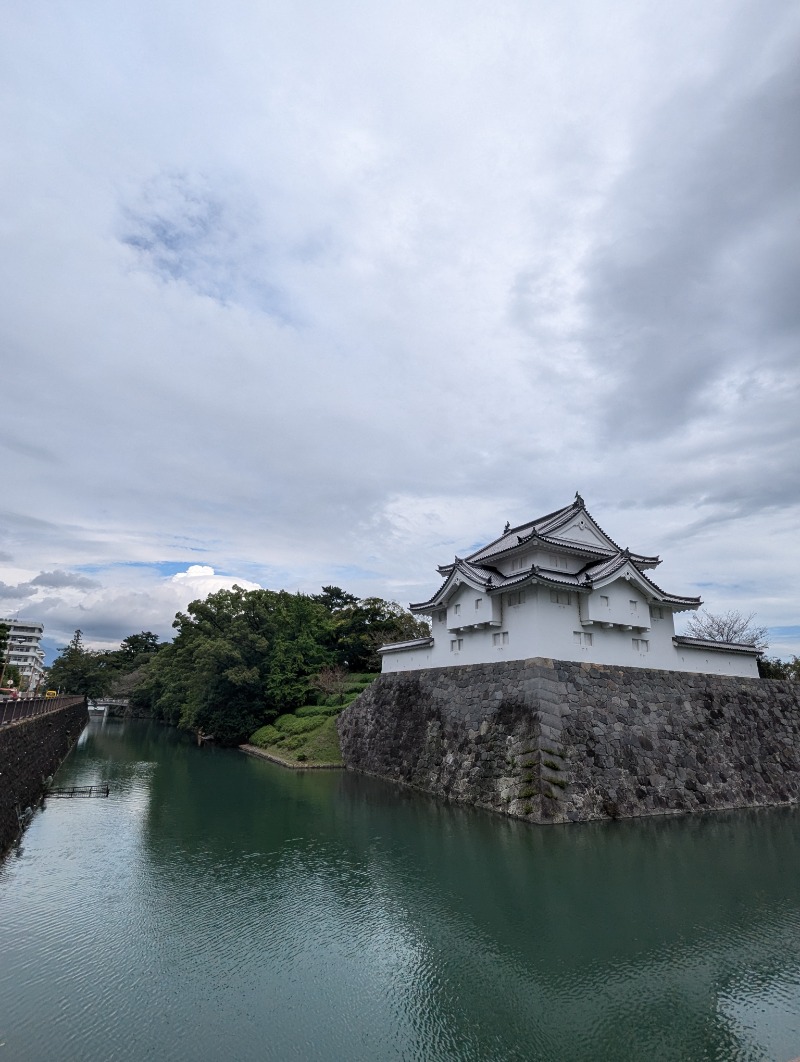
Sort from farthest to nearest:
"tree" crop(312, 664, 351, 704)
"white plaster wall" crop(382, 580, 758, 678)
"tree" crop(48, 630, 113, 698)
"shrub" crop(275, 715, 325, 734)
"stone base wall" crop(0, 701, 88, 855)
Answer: "tree" crop(48, 630, 113, 698), "tree" crop(312, 664, 351, 704), "shrub" crop(275, 715, 325, 734), "white plaster wall" crop(382, 580, 758, 678), "stone base wall" crop(0, 701, 88, 855)

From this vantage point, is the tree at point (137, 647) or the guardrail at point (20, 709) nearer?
the guardrail at point (20, 709)

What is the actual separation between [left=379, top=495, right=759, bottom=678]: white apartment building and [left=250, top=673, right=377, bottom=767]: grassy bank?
23.1ft

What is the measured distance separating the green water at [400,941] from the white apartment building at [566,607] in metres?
4.68

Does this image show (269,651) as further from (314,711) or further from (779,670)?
(779,670)

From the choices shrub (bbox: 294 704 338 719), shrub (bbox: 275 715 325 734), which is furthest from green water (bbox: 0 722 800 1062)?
shrub (bbox: 294 704 338 719)

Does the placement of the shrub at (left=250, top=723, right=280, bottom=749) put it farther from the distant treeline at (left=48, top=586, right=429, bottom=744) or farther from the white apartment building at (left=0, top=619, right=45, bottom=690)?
the white apartment building at (left=0, top=619, right=45, bottom=690)

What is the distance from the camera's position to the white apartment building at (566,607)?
1520 centimetres

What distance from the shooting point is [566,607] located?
15445mm

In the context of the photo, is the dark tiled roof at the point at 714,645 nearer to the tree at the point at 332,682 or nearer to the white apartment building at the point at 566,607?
the white apartment building at the point at 566,607

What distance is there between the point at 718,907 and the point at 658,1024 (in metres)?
3.73

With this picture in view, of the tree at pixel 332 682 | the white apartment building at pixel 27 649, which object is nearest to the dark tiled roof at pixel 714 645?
the tree at pixel 332 682

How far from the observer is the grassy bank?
74.4ft

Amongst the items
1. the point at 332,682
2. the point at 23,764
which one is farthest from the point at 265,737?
the point at 23,764

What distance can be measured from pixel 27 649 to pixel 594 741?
85.0 metres
